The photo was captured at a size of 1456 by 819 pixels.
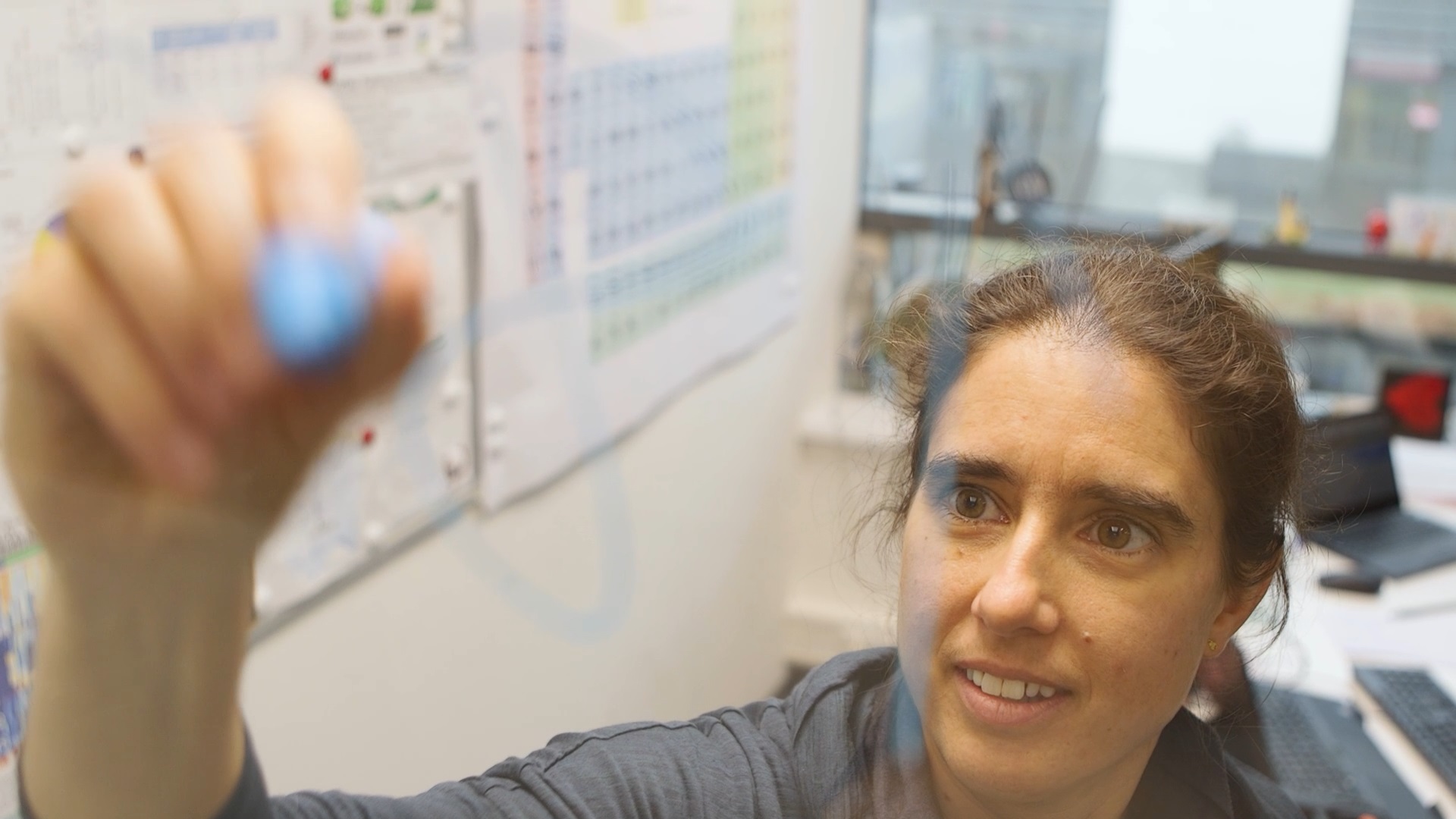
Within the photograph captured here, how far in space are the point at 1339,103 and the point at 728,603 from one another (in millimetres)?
1546

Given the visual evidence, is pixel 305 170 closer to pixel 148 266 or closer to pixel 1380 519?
pixel 148 266

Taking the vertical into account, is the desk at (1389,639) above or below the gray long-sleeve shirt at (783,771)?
below

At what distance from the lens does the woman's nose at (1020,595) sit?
0.44m

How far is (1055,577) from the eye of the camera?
44cm

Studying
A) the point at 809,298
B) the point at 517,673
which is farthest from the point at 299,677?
the point at 809,298

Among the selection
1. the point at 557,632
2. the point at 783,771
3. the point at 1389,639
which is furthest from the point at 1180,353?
the point at 1389,639

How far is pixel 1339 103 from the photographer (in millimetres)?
2213

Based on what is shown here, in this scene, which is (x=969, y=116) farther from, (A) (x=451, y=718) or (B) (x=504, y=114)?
(A) (x=451, y=718)

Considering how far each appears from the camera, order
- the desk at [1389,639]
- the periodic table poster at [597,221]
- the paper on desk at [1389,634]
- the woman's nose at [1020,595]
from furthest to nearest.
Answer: the paper on desk at [1389,634], the desk at [1389,639], the periodic table poster at [597,221], the woman's nose at [1020,595]

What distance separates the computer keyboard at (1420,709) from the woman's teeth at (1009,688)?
1047 millimetres

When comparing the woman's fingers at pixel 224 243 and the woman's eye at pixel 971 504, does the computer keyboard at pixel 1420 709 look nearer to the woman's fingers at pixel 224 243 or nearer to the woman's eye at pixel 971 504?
the woman's eye at pixel 971 504

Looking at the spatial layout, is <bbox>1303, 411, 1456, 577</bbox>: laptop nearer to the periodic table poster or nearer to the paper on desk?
the paper on desk

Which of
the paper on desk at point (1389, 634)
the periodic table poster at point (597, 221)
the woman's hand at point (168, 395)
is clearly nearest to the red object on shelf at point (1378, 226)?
the paper on desk at point (1389, 634)

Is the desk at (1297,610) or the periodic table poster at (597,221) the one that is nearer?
the desk at (1297,610)
